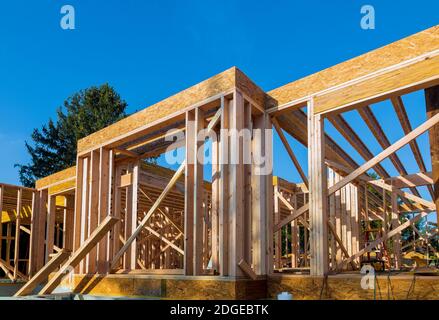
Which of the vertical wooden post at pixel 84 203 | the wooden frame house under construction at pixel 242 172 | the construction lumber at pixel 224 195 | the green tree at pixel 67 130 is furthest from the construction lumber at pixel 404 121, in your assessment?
the green tree at pixel 67 130

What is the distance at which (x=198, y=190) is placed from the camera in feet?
25.3

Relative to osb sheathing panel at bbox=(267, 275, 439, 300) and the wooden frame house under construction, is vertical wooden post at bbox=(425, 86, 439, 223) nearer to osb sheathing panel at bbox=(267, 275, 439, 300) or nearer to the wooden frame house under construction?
the wooden frame house under construction

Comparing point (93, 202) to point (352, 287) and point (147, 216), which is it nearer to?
point (147, 216)

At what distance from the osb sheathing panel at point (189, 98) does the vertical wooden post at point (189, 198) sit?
14.8 inches

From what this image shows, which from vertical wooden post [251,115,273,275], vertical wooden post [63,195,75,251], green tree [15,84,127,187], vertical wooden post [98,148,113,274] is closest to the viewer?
vertical wooden post [251,115,273,275]

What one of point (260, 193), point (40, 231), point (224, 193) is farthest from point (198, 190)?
point (40, 231)

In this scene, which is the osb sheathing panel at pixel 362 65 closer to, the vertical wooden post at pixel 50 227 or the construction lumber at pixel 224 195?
the construction lumber at pixel 224 195

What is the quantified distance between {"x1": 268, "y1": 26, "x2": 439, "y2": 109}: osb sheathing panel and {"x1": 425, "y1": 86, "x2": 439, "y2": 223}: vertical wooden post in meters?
1.10

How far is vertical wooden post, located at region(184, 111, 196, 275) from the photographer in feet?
25.1

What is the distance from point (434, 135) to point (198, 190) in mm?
3949

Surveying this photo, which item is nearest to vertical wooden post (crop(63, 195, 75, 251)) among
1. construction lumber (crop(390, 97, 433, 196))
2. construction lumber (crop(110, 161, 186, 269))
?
construction lumber (crop(110, 161, 186, 269))

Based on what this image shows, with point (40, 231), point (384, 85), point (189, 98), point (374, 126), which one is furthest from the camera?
point (40, 231)

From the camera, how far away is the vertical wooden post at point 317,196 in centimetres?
689
